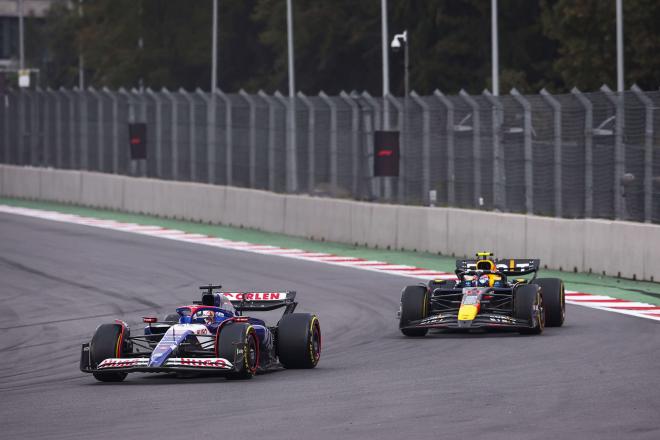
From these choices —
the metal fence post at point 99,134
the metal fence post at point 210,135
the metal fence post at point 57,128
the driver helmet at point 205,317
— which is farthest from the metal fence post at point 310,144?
the driver helmet at point 205,317

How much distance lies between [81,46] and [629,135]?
68471 mm

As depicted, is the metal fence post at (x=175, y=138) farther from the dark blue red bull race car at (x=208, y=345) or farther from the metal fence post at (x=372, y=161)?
the dark blue red bull race car at (x=208, y=345)

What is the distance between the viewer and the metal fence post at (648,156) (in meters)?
24.2

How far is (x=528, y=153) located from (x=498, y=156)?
37.1 inches

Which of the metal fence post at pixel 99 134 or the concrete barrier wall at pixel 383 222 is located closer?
the concrete barrier wall at pixel 383 222

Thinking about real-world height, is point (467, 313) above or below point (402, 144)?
below

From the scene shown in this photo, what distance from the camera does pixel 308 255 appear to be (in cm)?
2961

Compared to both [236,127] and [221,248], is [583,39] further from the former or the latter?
[221,248]

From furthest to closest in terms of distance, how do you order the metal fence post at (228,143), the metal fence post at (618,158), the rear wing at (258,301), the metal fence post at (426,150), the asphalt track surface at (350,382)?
1. the metal fence post at (228,143)
2. the metal fence post at (426,150)
3. the metal fence post at (618,158)
4. the rear wing at (258,301)
5. the asphalt track surface at (350,382)

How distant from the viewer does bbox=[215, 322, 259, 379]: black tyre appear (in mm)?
14172

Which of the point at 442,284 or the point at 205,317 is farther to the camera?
the point at 442,284

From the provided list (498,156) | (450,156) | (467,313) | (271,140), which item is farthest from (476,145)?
(467,313)

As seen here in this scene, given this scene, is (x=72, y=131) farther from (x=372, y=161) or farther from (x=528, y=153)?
(x=528, y=153)

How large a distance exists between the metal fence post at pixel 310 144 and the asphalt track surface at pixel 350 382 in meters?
9.82
